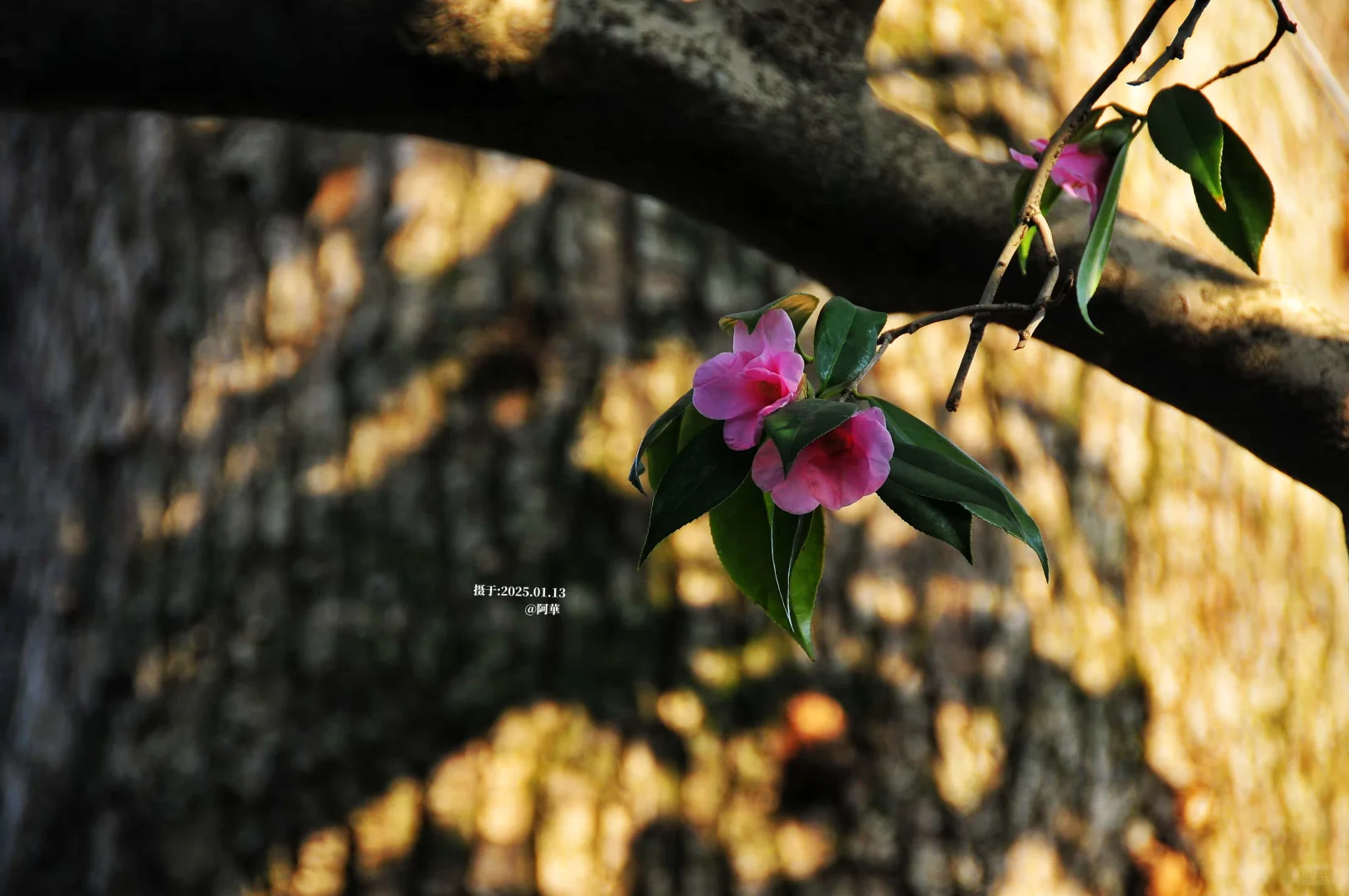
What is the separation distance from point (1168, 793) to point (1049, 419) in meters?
0.54

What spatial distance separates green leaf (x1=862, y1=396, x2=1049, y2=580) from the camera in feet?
1.40

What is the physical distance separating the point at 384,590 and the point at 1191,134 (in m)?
0.99

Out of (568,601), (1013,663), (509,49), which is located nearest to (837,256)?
(509,49)

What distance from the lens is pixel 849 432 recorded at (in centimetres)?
43

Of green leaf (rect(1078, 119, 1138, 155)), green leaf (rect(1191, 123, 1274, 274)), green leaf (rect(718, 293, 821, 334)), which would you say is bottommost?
green leaf (rect(718, 293, 821, 334))

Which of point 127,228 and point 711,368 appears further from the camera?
point 127,228

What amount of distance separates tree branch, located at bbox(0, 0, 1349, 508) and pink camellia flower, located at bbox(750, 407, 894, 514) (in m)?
0.31

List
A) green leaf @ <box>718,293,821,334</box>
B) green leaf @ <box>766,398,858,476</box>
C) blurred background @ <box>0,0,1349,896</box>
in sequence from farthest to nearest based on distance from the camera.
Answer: blurred background @ <box>0,0,1349,896</box>
green leaf @ <box>718,293,821,334</box>
green leaf @ <box>766,398,858,476</box>

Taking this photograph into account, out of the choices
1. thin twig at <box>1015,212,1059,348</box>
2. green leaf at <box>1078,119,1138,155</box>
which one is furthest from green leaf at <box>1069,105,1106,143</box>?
thin twig at <box>1015,212,1059,348</box>

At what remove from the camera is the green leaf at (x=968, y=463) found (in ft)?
1.40

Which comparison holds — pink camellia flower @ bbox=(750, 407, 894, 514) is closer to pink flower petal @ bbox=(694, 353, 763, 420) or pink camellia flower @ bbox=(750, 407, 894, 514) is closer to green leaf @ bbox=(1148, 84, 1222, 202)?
pink flower petal @ bbox=(694, 353, 763, 420)

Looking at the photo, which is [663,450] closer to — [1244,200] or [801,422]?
[801,422]

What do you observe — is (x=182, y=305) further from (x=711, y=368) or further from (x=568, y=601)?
(x=711, y=368)

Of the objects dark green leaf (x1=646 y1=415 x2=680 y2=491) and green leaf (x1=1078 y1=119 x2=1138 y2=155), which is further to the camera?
green leaf (x1=1078 y1=119 x2=1138 y2=155)
